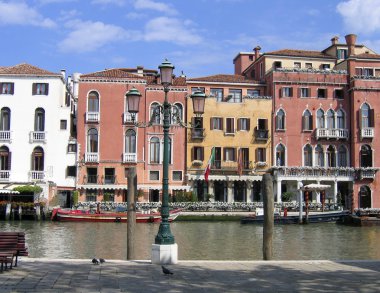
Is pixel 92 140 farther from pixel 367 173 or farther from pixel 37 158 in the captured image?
pixel 367 173

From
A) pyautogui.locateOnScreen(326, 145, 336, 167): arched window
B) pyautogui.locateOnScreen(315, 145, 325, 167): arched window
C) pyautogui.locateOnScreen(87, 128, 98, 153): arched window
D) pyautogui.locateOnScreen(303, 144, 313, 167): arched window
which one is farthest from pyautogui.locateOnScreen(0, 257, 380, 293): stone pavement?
pyautogui.locateOnScreen(326, 145, 336, 167): arched window

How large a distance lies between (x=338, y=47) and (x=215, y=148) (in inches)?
575

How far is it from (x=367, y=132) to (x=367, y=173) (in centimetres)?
330

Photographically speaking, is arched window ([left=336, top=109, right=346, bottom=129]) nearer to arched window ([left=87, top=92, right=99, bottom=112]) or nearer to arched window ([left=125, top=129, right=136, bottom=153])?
arched window ([left=125, top=129, right=136, bottom=153])

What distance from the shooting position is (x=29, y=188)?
3875 cm

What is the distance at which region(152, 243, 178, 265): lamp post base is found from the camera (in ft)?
38.9

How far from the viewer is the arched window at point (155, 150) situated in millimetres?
43228

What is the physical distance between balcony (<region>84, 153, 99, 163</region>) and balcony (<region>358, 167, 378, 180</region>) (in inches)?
819

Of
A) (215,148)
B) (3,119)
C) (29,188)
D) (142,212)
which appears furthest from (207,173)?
(3,119)

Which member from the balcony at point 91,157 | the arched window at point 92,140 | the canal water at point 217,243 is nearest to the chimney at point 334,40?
the canal water at point 217,243

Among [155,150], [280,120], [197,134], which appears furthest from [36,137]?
[280,120]

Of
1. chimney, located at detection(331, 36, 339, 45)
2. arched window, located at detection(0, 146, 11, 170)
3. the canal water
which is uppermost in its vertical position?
chimney, located at detection(331, 36, 339, 45)

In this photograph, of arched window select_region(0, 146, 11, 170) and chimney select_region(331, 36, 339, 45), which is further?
chimney select_region(331, 36, 339, 45)

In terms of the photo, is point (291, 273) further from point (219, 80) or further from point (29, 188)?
point (219, 80)
